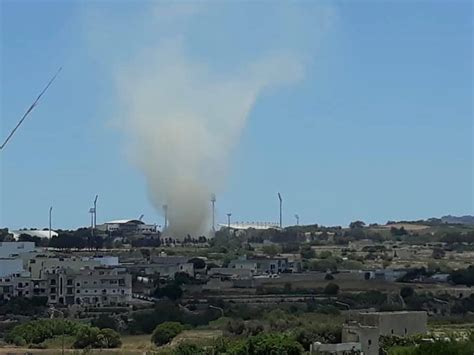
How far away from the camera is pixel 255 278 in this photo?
64.2 meters

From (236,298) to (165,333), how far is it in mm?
14001

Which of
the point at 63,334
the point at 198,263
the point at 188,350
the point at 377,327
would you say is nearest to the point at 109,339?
the point at 63,334

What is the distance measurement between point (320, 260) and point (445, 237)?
1185 inches

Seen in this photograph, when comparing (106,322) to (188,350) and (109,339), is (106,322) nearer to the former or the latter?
(109,339)

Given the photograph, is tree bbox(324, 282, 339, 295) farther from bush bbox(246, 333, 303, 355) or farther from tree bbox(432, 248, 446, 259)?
tree bbox(432, 248, 446, 259)

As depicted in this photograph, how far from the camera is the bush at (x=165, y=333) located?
40.1 meters

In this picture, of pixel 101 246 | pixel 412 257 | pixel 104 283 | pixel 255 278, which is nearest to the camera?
pixel 104 283

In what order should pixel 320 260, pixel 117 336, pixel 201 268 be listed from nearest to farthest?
pixel 117 336
pixel 201 268
pixel 320 260

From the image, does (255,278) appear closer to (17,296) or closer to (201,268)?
(201,268)

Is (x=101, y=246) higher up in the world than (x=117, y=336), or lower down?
higher up

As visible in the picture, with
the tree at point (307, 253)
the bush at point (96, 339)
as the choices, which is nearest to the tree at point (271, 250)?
the tree at point (307, 253)

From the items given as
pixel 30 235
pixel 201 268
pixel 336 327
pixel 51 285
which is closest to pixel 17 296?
pixel 51 285

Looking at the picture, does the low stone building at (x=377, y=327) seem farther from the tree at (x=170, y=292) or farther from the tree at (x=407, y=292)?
the tree at (x=170, y=292)

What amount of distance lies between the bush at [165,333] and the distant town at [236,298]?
0.05 metres
